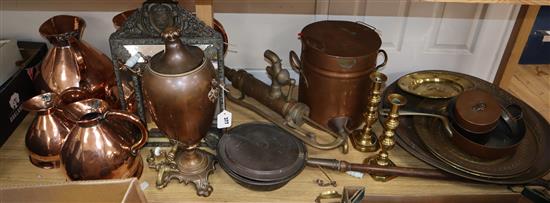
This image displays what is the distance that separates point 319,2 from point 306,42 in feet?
0.81

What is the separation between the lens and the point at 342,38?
1193 mm

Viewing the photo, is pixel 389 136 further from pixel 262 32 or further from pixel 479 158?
pixel 262 32

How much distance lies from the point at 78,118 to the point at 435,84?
1048 millimetres

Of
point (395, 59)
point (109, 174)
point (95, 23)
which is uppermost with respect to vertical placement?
point (95, 23)

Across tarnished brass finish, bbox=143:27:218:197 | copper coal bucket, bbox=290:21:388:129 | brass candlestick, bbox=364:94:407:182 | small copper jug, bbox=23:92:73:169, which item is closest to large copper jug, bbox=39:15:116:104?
small copper jug, bbox=23:92:73:169

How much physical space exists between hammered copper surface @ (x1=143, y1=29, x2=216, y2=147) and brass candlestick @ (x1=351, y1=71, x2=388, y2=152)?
425 millimetres

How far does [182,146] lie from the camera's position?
109 cm

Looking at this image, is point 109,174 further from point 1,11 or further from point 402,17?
point 402,17

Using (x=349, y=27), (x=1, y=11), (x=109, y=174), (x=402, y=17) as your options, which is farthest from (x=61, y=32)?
(x=402, y=17)

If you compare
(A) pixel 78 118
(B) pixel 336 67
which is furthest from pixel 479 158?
(A) pixel 78 118

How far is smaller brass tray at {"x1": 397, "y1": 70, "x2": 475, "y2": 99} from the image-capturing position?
4.27 feet

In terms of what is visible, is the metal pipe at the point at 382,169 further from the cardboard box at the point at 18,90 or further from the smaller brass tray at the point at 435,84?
the cardboard box at the point at 18,90

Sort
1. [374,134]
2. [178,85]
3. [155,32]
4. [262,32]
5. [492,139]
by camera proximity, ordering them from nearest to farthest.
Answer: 1. [178,85]
2. [155,32]
3. [492,139]
4. [374,134]
5. [262,32]

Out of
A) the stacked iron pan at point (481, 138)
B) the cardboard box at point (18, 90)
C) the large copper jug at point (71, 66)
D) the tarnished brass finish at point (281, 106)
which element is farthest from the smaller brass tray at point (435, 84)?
the cardboard box at point (18, 90)
